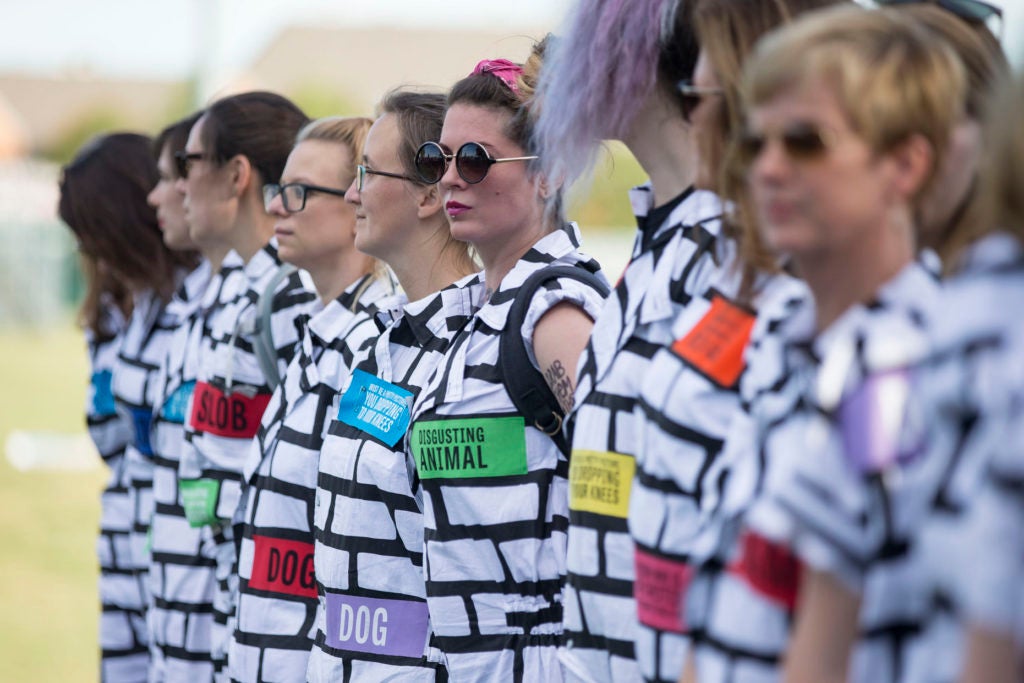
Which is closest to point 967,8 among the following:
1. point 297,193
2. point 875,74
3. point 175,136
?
point 875,74

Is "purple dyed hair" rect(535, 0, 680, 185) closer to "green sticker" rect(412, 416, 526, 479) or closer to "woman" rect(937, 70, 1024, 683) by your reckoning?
"green sticker" rect(412, 416, 526, 479)

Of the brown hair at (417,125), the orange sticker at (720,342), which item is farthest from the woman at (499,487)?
the orange sticker at (720,342)

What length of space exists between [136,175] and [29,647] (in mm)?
2858

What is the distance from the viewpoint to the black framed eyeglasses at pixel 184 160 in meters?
4.72

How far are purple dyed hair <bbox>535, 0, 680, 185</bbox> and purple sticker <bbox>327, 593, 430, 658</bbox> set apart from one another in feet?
4.02

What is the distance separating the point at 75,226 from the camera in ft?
18.2

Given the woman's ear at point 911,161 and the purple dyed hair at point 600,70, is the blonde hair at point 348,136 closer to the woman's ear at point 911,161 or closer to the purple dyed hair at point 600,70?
the purple dyed hair at point 600,70

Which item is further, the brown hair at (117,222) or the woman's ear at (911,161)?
the brown hair at (117,222)

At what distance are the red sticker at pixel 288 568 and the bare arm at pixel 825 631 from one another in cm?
225

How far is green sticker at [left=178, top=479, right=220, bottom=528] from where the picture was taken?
421cm

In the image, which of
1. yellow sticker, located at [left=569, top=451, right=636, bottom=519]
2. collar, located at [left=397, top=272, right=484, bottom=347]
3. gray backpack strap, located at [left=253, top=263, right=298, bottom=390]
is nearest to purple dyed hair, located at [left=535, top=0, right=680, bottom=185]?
yellow sticker, located at [left=569, top=451, right=636, bottom=519]

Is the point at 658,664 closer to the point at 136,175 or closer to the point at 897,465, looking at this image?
the point at 897,465

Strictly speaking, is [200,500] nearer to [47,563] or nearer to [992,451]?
[992,451]

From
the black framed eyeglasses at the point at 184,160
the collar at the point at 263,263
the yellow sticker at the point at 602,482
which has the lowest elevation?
the yellow sticker at the point at 602,482
